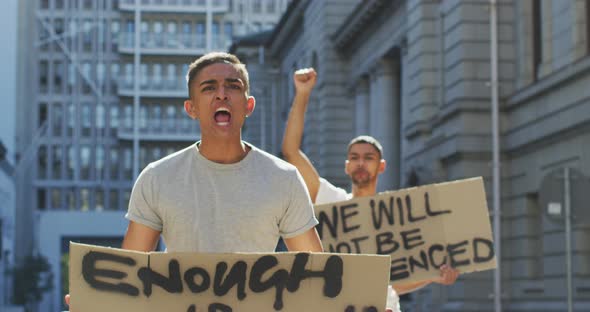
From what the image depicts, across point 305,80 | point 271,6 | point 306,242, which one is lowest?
point 306,242

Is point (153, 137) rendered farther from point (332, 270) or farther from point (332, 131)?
point (332, 270)

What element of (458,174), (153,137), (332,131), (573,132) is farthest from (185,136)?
(573,132)

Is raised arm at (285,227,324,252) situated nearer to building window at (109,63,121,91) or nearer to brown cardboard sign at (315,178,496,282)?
brown cardboard sign at (315,178,496,282)

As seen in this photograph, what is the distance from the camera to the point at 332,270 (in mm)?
4965

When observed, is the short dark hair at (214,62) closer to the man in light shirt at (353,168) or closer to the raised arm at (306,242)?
the raised arm at (306,242)

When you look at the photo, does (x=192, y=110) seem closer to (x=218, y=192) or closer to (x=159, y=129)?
(x=218, y=192)

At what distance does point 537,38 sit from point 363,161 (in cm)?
2026

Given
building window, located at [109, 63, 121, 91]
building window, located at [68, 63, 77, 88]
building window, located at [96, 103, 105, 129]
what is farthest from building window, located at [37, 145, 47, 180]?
building window, located at [109, 63, 121, 91]

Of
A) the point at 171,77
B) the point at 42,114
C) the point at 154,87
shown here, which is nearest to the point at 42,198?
the point at 42,114

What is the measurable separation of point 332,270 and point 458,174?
24.9m

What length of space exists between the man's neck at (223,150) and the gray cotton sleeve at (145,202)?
0.66 ft

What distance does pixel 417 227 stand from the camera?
8844mm

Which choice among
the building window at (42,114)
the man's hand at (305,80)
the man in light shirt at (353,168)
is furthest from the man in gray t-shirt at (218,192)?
the building window at (42,114)

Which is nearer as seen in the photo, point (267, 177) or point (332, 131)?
point (267, 177)
